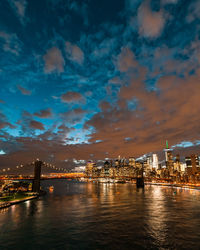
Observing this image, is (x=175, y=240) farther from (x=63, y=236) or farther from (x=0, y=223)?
(x=0, y=223)

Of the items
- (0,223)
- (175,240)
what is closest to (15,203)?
(0,223)

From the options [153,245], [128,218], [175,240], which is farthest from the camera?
[128,218]

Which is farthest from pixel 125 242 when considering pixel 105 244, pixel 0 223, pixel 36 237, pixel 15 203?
pixel 15 203

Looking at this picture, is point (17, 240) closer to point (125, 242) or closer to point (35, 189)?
point (125, 242)

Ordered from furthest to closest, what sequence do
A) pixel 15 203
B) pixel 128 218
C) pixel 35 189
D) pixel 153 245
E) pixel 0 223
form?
pixel 35 189 < pixel 15 203 < pixel 128 218 < pixel 0 223 < pixel 153 245

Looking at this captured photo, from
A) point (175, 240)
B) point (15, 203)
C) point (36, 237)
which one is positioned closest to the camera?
point (175, 240)

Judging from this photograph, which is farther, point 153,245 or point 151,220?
point 151,220

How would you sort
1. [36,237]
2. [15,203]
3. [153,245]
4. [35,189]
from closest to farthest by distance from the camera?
[153,245]
[36,237]
[15,203]
[35,189]

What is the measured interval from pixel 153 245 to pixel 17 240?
59.1 feet

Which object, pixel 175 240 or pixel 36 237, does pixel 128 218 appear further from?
pixel 36 237

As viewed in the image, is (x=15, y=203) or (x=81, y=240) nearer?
(x=81, y=240)

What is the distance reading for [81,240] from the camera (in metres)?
23.6

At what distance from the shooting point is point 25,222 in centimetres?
3353

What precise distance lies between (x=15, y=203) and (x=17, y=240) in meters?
37.4
